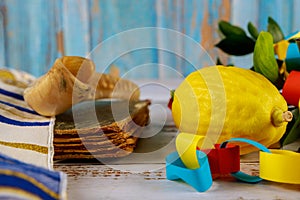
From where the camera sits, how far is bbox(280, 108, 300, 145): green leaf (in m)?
0.56

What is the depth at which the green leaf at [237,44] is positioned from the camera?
792 mm

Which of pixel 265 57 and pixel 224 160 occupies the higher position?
pixel 265 57

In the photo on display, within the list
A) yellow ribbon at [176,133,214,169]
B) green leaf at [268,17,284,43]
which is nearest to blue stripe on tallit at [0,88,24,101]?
yellow ribbon at [176,133,214,169]

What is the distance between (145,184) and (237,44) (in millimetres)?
388

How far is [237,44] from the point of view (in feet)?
2.62

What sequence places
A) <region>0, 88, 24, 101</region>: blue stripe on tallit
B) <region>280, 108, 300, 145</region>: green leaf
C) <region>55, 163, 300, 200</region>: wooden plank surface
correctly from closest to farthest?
<region>55, 163, 300, 200</region>: wooden plank surface → <region>280, 108, 300, 145</region>: green leaf → <region>0, 88, 24, 101</region>: blue stripe on tallit

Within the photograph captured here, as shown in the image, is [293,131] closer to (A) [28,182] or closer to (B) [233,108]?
(B) [233,108]

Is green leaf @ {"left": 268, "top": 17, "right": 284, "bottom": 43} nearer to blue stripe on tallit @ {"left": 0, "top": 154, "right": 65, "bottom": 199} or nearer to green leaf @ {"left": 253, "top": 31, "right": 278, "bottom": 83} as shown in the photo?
green leaf @ {"left": 253, "top": 31, "right": 278, "bottom": 83}

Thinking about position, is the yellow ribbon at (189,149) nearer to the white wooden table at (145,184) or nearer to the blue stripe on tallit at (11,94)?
the white wooden table at (145,184)

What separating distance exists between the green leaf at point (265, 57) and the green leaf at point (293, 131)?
0.06m

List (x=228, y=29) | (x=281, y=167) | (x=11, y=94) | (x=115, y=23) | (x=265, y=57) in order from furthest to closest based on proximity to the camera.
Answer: (x=115, y=23), (x=228, y=29), (x=11, y=94), (x=265, y=57), (x=281, y=167)

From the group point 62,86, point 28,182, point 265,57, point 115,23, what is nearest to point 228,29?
point 265,57

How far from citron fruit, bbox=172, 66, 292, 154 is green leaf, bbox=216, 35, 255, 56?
9.6 inches

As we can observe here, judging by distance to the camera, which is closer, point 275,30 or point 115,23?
point 275,30
